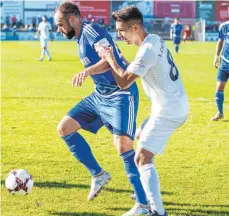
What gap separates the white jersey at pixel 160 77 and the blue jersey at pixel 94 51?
761mm

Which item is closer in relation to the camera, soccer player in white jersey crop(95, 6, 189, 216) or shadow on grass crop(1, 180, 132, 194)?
soccer player in white jersey crop(95, 6, 189, 216)

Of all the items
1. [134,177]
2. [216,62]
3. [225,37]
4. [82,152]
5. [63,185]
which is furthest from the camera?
[216,62]

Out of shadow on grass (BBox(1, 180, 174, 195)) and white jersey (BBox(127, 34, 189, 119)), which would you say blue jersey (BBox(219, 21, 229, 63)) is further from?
white jersey (BBox(127, 34, 189, 119))

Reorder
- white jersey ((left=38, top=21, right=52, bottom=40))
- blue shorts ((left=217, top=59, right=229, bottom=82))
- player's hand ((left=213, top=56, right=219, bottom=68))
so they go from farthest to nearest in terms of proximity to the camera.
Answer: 1. white jersey ((left=38, top=21, right=52, bottom=40))
2. player's hand ((left=213, top=56, right=219, bottom=68))
3. blue shorts ((left=217, top=59, right=229, bottom=82))

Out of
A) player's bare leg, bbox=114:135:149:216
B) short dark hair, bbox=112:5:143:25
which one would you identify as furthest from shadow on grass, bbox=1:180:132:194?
short dark hair, bbox=112:5:143:25

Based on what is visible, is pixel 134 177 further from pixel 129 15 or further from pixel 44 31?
pixel 44 31

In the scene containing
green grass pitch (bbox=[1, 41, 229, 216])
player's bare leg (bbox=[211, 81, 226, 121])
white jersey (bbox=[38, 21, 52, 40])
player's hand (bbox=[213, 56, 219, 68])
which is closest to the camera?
green grass pitch (bbox=[1, 41, 229, 216])

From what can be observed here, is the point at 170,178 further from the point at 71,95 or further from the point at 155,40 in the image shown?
the point at 71,95

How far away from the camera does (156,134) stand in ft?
18.9

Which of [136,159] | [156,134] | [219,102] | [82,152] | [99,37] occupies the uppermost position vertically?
[99,37]

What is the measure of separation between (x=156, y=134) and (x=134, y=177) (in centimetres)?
71

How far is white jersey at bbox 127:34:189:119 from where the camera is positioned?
5555mm

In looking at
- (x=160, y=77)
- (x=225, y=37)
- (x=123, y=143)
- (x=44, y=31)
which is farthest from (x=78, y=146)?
(x=44, y=31)

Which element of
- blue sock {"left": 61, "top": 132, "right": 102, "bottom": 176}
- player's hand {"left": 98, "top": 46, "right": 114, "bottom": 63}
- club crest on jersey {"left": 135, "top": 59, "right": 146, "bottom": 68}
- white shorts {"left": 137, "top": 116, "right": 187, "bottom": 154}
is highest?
player's hand {"left": 98, "top": 46, "right": 114, "bottom": 63}
